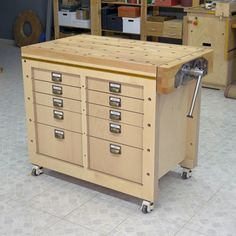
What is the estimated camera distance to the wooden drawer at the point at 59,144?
2.82m

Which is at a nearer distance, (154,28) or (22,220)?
(22,220)

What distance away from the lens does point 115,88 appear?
99.3 inches

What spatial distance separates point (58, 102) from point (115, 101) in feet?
1.46

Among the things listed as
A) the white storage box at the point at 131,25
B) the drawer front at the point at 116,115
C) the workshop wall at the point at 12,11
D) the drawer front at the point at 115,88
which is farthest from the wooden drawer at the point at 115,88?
the workshop wall at the point at 12,11

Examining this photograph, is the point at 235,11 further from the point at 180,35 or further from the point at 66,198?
the point at 66,198

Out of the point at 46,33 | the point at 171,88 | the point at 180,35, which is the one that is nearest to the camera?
the point at 171,88

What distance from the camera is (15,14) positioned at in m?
7.68

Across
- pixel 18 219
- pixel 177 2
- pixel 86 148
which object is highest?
pixel 177 2

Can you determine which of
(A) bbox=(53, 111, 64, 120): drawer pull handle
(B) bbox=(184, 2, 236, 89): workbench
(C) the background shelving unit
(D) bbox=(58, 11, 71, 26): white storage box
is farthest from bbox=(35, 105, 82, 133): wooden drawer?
(D) bbox=(58, 11, 71, 26): white storage box

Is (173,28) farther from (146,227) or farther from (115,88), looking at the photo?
(146,227)

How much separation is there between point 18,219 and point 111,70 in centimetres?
99

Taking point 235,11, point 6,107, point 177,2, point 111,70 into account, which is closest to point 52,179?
point 111,70

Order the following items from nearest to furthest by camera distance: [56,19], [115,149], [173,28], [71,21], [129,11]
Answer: [115,149] → [173,28] → [129,11] → [71,21] → [56,19]

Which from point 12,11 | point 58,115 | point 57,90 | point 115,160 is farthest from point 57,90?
point 12,11
